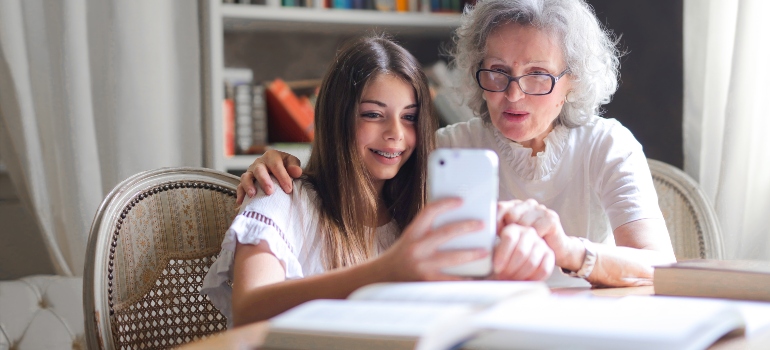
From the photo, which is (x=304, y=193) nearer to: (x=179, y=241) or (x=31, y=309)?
(x=179, y=241)

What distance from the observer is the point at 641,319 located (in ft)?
1.96

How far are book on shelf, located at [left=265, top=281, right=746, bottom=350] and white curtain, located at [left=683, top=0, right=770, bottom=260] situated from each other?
1.29 metres

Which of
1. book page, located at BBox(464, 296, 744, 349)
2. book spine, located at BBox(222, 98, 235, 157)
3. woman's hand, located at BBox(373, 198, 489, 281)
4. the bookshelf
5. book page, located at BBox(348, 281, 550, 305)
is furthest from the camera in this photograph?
book spine, located at BBox(222, 98, 235, 157)

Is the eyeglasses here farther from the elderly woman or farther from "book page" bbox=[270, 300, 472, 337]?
"book page" bbox=[270, 300, 472, 337]

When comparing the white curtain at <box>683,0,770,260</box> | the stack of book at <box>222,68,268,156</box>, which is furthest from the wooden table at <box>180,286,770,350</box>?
the stack of book at <box>222,68,268,156</box>

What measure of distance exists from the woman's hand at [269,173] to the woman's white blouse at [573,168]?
405 mm

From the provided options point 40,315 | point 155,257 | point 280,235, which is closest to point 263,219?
point 280,235

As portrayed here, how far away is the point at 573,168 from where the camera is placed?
146cm

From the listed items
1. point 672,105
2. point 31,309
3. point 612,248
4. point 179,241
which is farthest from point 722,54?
point 31,309

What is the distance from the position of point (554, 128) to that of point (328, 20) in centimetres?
117

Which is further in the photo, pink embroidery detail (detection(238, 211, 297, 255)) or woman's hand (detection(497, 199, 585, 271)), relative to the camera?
pink embroidery detail (detection(238, 211, 297, 255))

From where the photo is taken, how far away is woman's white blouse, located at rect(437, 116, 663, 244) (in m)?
1.41

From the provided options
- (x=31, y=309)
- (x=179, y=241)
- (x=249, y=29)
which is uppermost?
(x=249, y=29)

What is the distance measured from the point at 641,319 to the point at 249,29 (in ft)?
7.22
